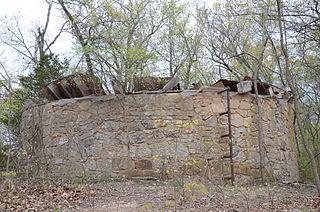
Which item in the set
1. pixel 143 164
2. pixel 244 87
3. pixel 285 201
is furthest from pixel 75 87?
pixel 285 201

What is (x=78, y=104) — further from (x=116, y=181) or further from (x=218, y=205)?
(x=218, y=205)

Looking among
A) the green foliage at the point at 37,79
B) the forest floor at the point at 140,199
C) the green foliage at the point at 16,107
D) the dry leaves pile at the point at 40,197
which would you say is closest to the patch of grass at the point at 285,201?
the forest floor at the point at 140,199

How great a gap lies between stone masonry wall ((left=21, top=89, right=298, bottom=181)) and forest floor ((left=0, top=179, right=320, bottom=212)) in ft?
2.57

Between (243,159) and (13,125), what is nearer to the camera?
(243,159)

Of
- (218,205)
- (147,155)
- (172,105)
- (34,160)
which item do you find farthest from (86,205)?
(34,160)

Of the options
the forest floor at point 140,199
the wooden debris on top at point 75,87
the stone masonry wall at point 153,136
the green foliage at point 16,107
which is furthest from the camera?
the green foliage at point 16,107

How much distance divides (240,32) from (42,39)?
8982 mm

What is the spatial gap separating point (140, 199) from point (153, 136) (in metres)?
2.01

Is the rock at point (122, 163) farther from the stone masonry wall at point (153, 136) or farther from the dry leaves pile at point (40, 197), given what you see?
the dry leaves pile at point (40, 197)

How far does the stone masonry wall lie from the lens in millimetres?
6055

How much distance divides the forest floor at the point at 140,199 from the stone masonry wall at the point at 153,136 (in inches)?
30.8

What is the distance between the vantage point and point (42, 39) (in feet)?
46.2

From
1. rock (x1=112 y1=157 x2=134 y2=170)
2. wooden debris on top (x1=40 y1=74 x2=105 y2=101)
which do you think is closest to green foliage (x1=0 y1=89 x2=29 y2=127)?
wooden debris on top (x1=40 y1=74 x2=105 y2=101)

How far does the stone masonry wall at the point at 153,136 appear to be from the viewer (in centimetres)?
605
